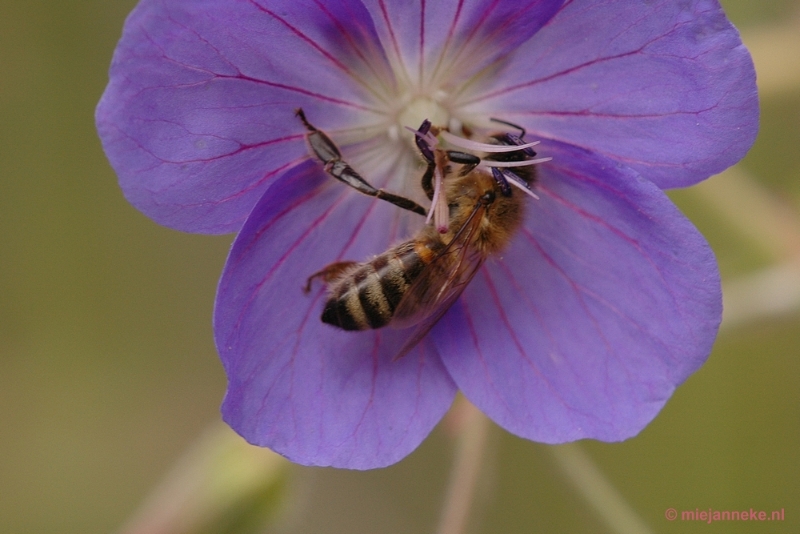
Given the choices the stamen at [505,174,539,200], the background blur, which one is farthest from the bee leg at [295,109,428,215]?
the background blur

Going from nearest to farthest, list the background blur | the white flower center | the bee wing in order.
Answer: the bee wing < the white flower center < the background blur

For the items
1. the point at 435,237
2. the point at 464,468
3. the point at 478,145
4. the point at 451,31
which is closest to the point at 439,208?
the point at 435,237

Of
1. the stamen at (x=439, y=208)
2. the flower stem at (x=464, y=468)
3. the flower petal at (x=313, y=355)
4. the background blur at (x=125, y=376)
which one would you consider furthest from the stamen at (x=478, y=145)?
the background blur at (x=125, y=376)

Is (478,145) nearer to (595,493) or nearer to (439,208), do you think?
(439,208)

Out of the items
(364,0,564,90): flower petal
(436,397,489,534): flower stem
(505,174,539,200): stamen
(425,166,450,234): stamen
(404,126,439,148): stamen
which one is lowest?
(436,397,489,534): flower stem

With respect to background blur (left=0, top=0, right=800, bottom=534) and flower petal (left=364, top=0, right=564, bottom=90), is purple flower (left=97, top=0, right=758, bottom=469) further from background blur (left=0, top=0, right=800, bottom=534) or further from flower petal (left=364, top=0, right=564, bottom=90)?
background blur (left=0, top=0, right=800, bottom=534)

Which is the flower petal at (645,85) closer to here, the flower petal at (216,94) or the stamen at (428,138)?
the stamen at (428,138)
